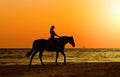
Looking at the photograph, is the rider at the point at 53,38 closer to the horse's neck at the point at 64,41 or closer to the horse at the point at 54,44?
the horse at the point at 54,44

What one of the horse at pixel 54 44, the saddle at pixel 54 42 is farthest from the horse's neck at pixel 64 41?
the saddle at pixel 54 42

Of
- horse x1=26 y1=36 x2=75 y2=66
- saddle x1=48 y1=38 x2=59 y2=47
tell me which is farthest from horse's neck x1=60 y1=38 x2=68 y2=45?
saddle x1=48 y1=38 x2=59 y2=47

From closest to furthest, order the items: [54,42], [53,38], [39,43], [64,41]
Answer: [53,38] → [54,42] → [64,41] → [39,43]

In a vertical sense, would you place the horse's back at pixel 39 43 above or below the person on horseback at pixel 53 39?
below

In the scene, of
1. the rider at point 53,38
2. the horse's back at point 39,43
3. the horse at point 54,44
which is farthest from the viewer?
the horse's back at point 39,43

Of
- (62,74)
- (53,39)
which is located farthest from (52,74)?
(53,39)

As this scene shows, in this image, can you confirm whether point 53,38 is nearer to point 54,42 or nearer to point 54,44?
point 54,42

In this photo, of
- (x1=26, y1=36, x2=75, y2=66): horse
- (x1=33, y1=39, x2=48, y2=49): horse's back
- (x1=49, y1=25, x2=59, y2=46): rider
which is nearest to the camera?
(x1=49, y1=25, x2=59, y2=46): rider

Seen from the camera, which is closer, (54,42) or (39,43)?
(54,42)

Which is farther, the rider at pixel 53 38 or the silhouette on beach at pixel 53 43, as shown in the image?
the silhouette on beach at pixel 53 43

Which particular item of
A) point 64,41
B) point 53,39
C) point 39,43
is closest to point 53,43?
point 53,39

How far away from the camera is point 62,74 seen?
74.6 ft

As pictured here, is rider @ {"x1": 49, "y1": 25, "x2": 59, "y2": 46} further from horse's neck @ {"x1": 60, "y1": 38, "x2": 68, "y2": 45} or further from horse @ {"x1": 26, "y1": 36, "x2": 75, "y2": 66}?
horse's neck @ {"x1": 60, "y1": 38, "x2": 68, "y2": 45}

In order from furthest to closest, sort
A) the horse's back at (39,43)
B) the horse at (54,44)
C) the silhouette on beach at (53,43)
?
1. the horse's back at (39,43)
2. the horse at (54,44)
3. the silhouette on beach at (53,43)
